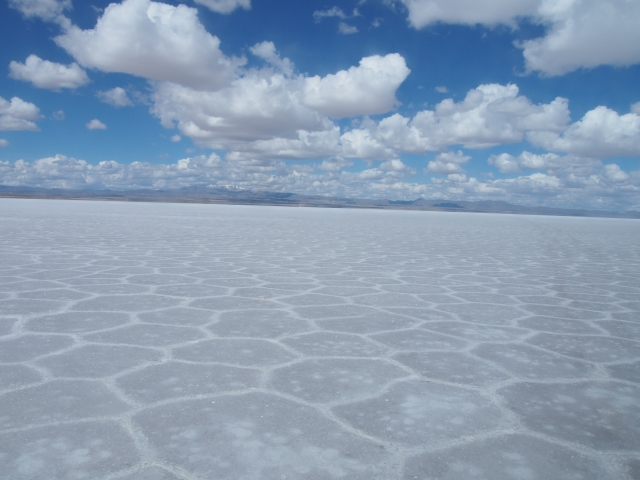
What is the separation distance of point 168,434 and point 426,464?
98 cm

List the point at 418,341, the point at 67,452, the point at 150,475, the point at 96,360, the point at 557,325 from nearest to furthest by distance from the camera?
1. the point at 150,475
2. the point at 67,452
3. the point at 96,360
4. the point at 418,341
5. the point at 557,325

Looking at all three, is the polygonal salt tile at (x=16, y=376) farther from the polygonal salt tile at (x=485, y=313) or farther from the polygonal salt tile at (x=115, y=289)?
the polygonal salt tile at (x=485, y=313)

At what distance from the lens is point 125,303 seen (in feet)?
13.6

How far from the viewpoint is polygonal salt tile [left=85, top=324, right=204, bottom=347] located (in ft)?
10.2

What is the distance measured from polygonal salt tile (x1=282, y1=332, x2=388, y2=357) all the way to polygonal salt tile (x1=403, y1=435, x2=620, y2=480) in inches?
44.0

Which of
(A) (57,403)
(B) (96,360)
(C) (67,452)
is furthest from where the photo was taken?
(B) (96,360)

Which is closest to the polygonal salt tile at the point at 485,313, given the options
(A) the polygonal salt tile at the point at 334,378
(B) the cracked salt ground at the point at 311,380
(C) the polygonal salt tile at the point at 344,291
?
(B) the cracked salt ground at the point at 311,380

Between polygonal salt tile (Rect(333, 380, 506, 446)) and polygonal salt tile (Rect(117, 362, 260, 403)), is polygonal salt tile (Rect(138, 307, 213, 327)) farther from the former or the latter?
polygonal salt tile (Rect(333, 380, 506, 446))

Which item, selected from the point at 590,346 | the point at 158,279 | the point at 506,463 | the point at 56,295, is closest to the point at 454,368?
the point at 506,463

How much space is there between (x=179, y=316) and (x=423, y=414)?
7.19 feet

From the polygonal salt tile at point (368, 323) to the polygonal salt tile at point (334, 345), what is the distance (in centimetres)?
17

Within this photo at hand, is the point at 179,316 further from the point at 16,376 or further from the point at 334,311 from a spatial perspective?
the point at 16,376

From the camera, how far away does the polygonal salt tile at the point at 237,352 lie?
281 centimetres

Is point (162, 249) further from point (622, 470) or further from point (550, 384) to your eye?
point (622, 470)
